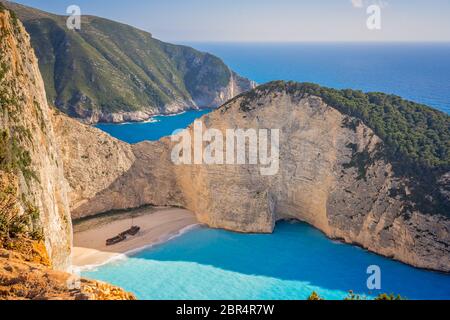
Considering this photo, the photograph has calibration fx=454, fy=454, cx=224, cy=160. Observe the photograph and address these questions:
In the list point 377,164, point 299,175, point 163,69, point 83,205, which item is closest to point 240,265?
point 299,175

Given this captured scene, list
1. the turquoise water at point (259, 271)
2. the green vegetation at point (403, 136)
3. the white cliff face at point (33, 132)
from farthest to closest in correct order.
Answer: the green vegetation at point (403, 136)
the turquoise water at point (259, 271)
the white cliff face at point (33, 132)

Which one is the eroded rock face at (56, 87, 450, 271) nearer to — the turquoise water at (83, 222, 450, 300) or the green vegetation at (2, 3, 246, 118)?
the turquoise water at (83, 222, 450, 300)

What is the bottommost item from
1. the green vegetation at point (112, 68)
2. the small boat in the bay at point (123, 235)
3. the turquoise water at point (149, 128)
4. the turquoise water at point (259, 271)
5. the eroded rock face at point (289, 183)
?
the turquoise water at point (259, 271)

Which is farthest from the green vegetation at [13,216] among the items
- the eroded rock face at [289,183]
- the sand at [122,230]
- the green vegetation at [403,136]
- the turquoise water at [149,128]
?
the turquoise water at [149,128]

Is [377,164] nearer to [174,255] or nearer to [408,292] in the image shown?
[408,292]

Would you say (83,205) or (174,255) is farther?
(83,205)

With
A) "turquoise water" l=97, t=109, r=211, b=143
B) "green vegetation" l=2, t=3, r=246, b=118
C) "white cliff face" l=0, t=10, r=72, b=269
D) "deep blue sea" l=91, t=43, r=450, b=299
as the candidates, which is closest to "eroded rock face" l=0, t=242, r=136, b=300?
"white cliff face" l=0, t=10, r=72, b=269

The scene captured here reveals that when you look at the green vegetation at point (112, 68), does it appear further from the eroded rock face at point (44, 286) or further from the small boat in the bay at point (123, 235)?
the eroded rock face at point (44, 286)
